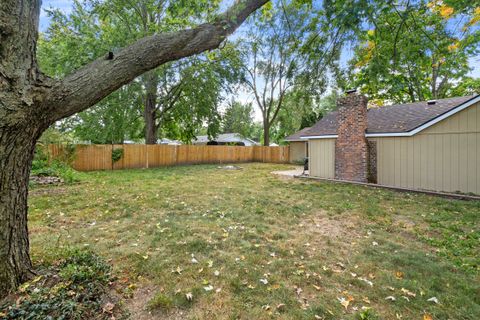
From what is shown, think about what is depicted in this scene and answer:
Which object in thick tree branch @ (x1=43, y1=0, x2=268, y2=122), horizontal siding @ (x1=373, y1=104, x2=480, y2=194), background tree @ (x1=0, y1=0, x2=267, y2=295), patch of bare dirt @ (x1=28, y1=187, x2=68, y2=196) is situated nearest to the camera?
background tree @ (x1=0, y1=0, x2=267, y2=295)

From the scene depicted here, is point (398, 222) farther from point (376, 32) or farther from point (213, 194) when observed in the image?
point (213, 194)

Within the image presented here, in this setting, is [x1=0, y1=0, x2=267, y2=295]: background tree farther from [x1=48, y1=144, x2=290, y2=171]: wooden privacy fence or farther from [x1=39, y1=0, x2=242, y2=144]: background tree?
[x1=48, y1=144, x2=290, y2=171]: wooden privacy fence

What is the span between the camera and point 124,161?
13531mm

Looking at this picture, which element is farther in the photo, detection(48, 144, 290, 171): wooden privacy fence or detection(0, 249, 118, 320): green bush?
detection(48, 144, 290, 171): wooden privacy fence

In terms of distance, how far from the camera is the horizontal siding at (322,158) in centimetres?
1028


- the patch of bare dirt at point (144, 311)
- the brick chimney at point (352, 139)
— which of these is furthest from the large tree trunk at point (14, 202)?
the brick chimney at point (352, 139)

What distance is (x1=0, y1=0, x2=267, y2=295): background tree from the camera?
168cm

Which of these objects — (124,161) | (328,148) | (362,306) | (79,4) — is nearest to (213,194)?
(362,306)

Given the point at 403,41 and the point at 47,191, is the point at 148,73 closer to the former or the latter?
the point at 47,191

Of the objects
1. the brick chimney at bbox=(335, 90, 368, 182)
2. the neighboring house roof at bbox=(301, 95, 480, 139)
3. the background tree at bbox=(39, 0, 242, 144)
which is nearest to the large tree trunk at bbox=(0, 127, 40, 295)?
the background tree at bbox=(39, 0, 242, 144)

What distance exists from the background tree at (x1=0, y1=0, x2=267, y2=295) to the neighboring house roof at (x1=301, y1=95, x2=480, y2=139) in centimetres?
856

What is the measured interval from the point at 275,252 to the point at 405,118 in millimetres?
8718

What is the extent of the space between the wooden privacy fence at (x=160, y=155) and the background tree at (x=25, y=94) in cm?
968

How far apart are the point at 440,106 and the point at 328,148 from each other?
4333 millimetres
